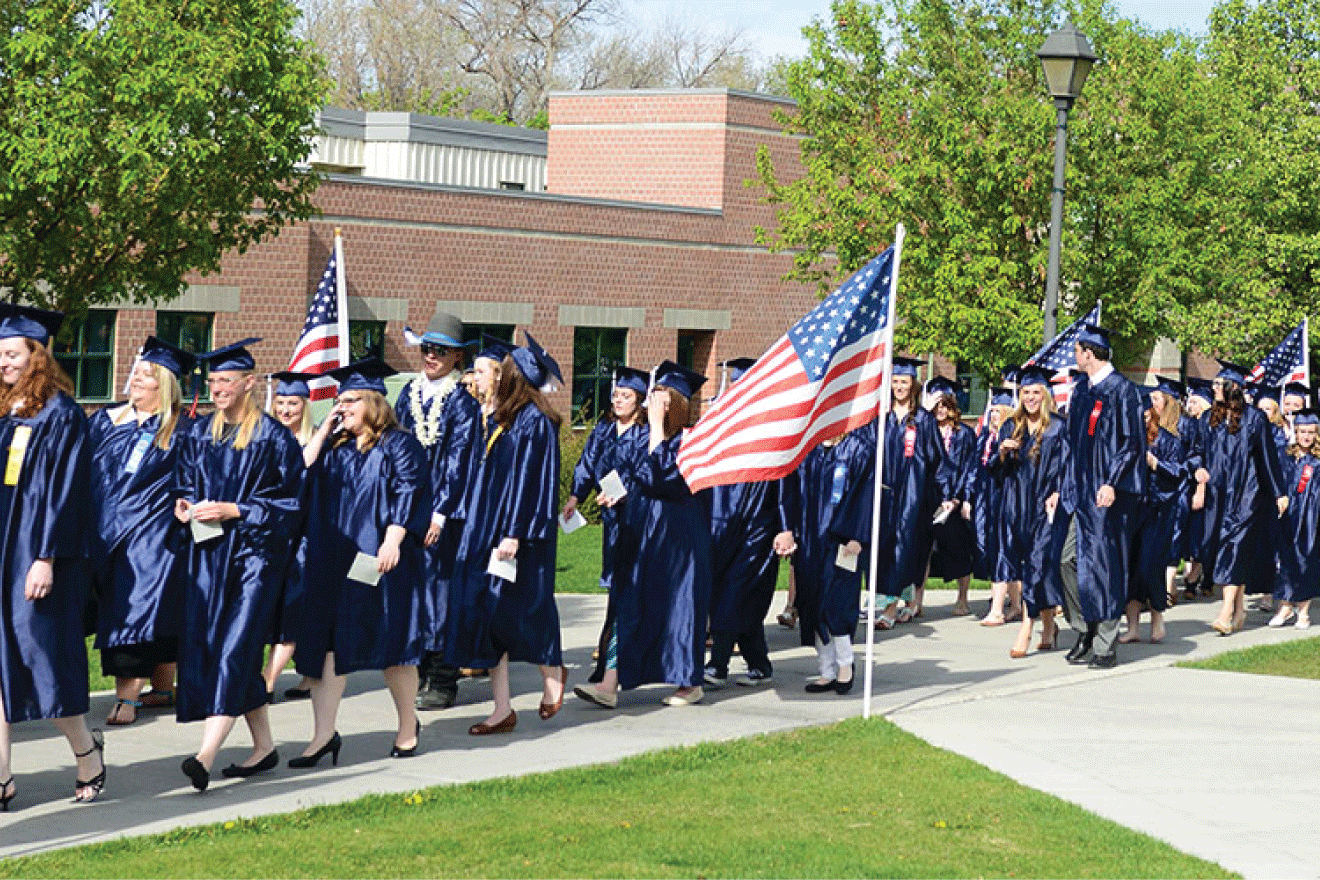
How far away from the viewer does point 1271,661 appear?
1431cm

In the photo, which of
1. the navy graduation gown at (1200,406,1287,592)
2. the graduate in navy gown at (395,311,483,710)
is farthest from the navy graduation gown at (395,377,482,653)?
the navy graduation gown at (1200,406,1287,592)

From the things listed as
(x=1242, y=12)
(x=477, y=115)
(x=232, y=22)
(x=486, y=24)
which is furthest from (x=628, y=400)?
(x=486, y=24)

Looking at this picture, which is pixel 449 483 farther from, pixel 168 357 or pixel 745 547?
pixel 745 547

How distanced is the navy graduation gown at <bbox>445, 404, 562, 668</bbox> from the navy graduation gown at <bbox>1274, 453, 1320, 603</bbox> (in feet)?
26.0

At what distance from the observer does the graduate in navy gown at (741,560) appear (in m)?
12.1

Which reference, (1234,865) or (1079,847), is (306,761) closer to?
(1079,847)

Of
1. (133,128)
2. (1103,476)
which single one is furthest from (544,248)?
(1103,476)

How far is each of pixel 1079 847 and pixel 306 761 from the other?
11.4 ft

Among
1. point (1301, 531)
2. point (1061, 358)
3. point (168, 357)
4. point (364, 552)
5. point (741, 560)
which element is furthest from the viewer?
point (1061, 358)

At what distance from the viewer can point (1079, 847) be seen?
815 centimetres

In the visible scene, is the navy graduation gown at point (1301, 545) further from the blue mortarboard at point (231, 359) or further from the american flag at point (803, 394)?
the blue mortarboard at point (231, 359)

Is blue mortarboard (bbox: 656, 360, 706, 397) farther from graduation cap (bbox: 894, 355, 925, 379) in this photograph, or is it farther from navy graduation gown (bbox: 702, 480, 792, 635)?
graduation cap (bbox: 894, 355, 925, 379)

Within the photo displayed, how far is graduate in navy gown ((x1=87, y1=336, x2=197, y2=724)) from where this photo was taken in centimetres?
984

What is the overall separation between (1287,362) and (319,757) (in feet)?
47.2
